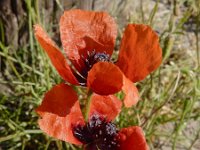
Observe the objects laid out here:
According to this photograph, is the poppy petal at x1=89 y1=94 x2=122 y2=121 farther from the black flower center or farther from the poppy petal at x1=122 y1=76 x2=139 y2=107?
the poppy petal at x1=122 y1=76 x2=139 y2=107

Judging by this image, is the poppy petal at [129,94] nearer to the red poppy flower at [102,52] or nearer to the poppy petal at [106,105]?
the red poppy flower at [102,52]

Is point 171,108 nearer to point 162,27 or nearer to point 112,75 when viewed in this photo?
point 162,27

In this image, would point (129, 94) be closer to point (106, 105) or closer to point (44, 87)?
point (106, 105)

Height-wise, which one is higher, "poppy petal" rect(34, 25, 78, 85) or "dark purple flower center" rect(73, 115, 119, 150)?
"poppy petal" rect(34, 25, 78, 85)

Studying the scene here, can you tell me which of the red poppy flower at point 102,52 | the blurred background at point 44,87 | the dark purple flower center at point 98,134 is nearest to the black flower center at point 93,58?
the red poppy flower at point 102,52

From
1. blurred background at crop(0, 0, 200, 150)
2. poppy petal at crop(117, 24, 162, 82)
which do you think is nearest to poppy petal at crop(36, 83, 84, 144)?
poppy petal at crop(117, 24, 162, 82)

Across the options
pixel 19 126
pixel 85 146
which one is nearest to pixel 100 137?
pixel 85 146
